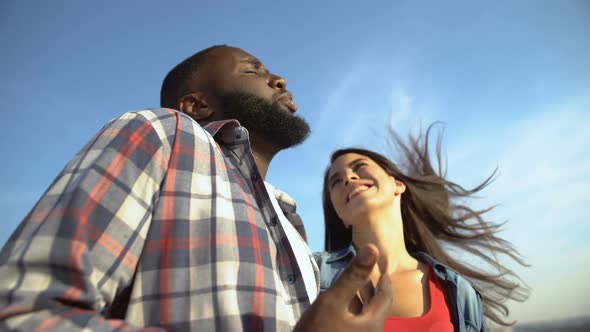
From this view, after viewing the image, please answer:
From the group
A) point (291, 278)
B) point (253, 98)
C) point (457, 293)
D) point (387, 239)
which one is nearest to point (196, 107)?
point (253, 98)

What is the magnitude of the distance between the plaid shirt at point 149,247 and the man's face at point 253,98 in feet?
3.15

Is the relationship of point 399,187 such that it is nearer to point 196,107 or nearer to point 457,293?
point 457,293

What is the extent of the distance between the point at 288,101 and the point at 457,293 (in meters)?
2.27

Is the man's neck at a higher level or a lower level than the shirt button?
higher

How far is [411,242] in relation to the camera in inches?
168

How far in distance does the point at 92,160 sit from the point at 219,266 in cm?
51

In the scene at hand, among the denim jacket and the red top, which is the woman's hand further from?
the denim jacket

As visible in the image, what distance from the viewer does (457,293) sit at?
Result: 3.27 m

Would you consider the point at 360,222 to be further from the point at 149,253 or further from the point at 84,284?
the point at 84,284

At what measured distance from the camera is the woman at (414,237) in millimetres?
3164

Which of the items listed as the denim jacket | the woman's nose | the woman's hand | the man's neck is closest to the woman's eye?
the woman's nose

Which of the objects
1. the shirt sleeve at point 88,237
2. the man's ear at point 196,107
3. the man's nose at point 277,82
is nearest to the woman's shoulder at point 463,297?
the man's nose at point 277,82

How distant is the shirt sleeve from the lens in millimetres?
843

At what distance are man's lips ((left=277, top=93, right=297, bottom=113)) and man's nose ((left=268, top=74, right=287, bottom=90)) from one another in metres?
0.10
